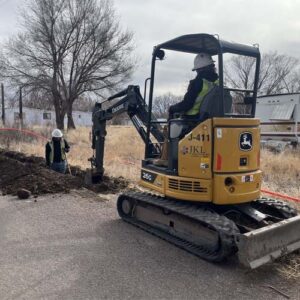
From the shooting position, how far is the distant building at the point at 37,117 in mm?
31964

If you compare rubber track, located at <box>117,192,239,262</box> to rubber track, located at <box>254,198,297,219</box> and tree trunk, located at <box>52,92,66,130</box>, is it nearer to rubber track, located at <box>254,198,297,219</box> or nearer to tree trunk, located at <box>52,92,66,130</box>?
rubber track, located at <box>254,198,297,219</box>

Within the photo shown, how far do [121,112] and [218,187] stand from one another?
3522 mm

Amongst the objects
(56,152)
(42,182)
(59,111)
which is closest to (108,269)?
(42,182)

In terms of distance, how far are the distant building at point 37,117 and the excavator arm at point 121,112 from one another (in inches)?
720

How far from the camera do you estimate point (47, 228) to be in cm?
677

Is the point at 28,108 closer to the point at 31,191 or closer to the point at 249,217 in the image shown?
the point at 31,191

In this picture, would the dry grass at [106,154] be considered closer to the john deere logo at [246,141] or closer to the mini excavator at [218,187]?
the mini excavator at [218,187]

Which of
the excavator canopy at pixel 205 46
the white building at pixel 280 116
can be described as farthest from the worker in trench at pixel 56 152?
the white building at pixel 280 116

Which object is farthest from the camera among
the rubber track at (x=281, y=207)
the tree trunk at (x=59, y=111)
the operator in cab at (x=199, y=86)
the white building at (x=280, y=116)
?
the tree trunk at (x=59, y=111)

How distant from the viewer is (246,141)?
18.8 feet

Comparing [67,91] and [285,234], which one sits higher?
[67,91]

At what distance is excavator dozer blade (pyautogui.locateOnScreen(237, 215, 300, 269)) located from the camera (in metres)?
4.80

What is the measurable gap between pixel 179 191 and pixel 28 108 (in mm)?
52665

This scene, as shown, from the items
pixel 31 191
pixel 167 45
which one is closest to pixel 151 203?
pixel 167 45
